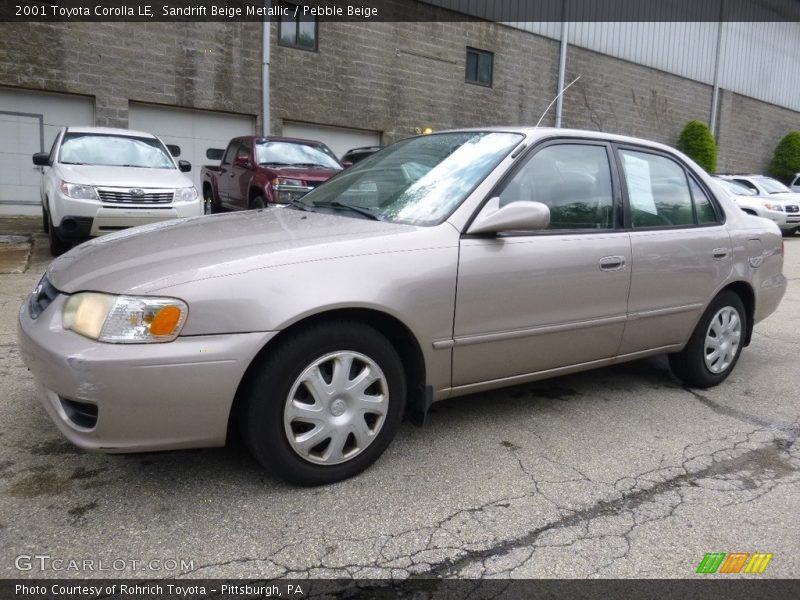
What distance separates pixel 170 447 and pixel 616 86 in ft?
74.8

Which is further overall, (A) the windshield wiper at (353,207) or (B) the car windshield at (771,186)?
(B) the car windshield at (771,186)

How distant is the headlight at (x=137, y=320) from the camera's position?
7.87ft

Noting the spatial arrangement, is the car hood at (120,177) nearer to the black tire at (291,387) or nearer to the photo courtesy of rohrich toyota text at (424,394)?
the photo courtesy of rohrich toyota text at (424,394)

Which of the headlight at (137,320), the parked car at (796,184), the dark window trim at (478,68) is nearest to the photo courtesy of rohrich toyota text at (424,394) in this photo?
the headlight at (137,320)

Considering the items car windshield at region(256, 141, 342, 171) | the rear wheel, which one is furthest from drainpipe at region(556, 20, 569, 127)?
the rear wheel

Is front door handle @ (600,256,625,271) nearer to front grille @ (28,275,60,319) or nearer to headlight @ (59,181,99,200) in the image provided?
front grille @ (28,275,60,319)

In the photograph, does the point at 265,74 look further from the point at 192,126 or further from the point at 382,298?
the point at 382,298

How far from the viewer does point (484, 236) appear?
10.2ft

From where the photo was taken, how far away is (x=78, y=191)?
7648mm

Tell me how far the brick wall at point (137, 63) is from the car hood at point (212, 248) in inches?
461

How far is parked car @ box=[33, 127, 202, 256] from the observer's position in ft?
25.1

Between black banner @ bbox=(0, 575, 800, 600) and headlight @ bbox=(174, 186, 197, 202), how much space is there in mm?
6511

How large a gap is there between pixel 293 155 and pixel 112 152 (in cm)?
251

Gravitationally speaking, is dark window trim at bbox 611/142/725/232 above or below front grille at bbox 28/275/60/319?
above
